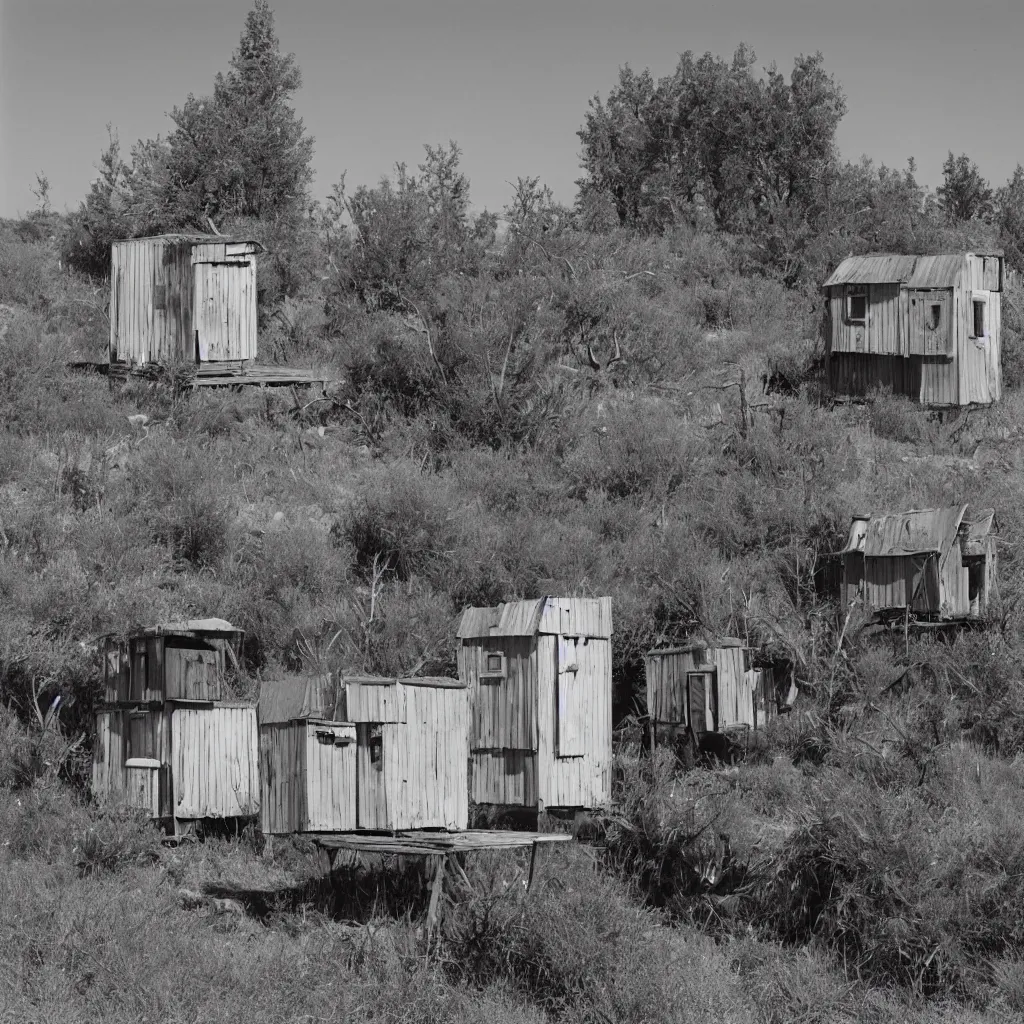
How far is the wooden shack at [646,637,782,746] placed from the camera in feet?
79.1

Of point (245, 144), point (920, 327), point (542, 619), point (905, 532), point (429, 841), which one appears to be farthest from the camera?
point (245, 144)

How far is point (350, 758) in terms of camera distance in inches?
805

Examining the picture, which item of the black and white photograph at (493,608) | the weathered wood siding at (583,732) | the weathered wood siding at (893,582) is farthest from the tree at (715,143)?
the weathered wood siding at (583,732)

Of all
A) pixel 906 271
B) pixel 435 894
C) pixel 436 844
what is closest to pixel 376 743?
pixel 436 844

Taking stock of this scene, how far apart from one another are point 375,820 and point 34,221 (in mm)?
34188

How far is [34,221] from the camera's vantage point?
49094 millimetres

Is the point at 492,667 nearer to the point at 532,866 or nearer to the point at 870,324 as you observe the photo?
the point at 532,866

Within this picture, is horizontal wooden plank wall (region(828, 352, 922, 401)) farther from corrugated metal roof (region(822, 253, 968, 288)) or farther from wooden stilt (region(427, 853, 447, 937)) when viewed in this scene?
wooden stilt (region(427, 853, 447, 937))

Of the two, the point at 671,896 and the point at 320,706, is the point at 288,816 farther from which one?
the point at 671,896

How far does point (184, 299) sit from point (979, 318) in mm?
17941

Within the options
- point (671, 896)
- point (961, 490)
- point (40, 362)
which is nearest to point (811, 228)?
point (961, 490)

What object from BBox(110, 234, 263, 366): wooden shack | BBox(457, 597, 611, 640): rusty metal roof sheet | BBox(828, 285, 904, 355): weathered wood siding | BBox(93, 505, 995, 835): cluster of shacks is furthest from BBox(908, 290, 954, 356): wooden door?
BBox(457, 597, 611, 640): rusty metal roof sheet

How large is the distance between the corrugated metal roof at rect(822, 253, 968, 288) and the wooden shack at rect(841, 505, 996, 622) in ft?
32.6

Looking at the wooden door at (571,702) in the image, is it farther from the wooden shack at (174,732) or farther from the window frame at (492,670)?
the wooden shack at (174,732)
